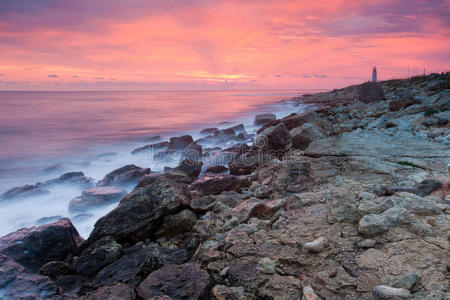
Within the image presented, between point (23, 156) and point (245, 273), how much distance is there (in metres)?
14.2

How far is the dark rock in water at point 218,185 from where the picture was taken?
5207mm

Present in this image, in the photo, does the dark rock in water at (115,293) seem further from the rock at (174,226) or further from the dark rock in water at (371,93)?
the dark rock in water at (371,93)

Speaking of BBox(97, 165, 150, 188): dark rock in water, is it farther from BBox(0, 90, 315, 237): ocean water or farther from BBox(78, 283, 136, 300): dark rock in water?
BBox(78, 283, 136, 300): dark rock in water

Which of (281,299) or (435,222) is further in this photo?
(435,222)

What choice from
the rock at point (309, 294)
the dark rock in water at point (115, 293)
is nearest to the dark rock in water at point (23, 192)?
the dark rock in water at point (115, 293)

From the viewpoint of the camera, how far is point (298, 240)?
9.55ft

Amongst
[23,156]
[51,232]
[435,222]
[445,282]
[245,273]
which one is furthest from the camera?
[23,156]

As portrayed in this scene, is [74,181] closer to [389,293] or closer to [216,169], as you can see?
[216,169]

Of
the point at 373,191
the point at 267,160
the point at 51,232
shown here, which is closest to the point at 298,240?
the point at 373,191

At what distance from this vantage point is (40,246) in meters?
3.69

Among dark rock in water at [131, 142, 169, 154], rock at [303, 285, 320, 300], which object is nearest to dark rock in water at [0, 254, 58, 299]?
rock at [303, 285, 320, 300]

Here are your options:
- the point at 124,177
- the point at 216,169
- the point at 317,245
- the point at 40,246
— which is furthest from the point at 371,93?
the point at 40,246

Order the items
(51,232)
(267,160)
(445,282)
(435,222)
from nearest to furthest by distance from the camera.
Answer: (445,282) < (435,222) < (51,232) < (267,160)

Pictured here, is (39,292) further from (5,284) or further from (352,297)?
(352,297)
